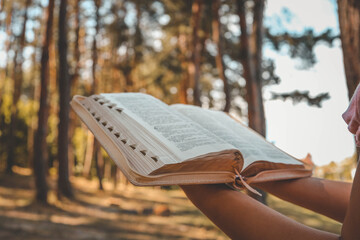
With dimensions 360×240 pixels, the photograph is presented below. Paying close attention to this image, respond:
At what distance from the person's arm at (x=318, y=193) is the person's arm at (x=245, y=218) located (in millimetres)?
328

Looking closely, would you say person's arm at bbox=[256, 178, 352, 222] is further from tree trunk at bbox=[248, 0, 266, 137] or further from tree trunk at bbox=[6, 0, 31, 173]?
tree trunk at bbox=[6, 0, 31, 173]

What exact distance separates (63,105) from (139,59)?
245 inches

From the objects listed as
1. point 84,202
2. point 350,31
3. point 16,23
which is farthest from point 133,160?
point 16,23

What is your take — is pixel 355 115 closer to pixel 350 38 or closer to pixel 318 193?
pixel 318 193

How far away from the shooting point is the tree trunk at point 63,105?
27.7 feet

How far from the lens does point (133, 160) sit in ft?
2.42

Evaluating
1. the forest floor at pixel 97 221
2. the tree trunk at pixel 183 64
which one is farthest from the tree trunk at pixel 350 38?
the tree trunk at pixel 183 64

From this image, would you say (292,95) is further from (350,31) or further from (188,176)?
(188,176)

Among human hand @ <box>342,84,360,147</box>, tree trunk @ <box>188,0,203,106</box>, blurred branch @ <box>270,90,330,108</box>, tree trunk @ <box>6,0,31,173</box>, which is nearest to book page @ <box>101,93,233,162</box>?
human hand @ <box>342,84,360,147</box>

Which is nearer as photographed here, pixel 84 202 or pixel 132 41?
pixel 84 202

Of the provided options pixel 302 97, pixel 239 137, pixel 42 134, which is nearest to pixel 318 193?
pixel 239 137

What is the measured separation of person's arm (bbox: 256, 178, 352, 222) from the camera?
3.04 ft

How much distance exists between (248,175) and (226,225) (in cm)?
27

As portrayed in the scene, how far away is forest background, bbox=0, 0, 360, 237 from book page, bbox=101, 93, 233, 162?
965 millimetres
